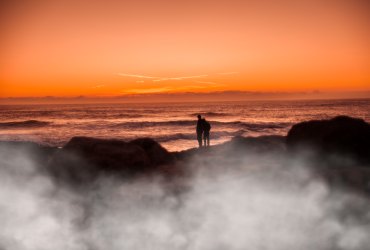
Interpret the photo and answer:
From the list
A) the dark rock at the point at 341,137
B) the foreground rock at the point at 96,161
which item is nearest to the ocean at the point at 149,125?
the foreground rock at the point at 96,161

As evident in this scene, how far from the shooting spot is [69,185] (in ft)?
30.5

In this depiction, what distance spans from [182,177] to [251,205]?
2.15 metres

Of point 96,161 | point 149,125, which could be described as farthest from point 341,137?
point 149,125

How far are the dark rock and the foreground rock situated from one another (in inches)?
201

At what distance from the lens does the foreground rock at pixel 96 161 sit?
9500 mm

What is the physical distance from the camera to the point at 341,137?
Answer: 1019 centimetres

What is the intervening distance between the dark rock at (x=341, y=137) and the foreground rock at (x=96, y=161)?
201 inches

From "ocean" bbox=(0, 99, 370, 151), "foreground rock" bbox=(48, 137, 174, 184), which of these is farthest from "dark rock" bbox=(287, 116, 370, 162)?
"ocean" bbox=(0, 99, 370, 151)

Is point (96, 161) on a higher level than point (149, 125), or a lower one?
higher

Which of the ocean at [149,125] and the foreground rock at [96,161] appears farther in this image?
the ocean at [149,125]

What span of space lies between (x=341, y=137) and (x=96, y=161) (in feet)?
24.1

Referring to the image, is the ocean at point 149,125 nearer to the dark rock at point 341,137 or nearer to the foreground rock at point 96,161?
the foreground rock at point 96,161

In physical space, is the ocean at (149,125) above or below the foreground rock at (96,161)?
below

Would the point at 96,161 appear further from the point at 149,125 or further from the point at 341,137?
the point at 149,125
